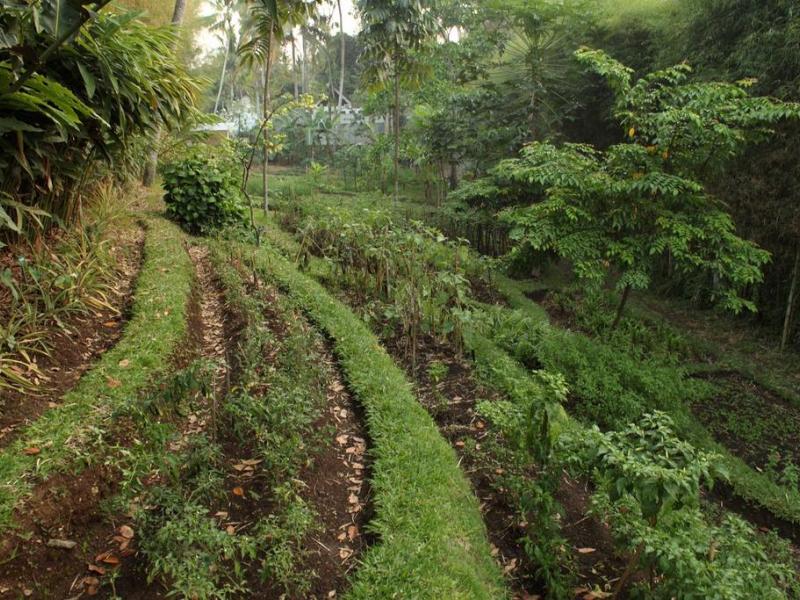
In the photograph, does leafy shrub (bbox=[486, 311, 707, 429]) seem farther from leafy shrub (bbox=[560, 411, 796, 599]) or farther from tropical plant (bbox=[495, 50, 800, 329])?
leafy shrub (bbox=[560, 411, 796, 599])

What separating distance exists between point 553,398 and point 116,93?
131 inches

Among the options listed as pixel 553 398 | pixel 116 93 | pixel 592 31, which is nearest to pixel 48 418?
pixel 116 93

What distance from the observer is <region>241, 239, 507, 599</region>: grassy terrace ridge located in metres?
2.07

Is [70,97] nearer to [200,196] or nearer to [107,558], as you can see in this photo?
[107,558]

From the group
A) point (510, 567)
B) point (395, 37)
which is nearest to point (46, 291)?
point (510, 567)

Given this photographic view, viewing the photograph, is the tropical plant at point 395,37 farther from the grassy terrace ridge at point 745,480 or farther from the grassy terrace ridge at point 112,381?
the grassy terrace ridge at point 745,480

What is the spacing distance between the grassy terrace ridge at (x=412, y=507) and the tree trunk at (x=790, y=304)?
491 cm

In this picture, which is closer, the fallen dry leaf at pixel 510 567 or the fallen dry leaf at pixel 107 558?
the fallen dry leaf at pixel 107 558

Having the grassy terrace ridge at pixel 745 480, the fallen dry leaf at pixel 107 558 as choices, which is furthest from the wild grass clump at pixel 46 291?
the grassy terrace ridge at pixel 745 480

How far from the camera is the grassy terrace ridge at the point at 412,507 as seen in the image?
2.07 m

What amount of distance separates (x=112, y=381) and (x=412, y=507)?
186cm

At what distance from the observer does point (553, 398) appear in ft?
8.41

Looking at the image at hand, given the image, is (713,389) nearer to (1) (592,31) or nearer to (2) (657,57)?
(2) (657,57)

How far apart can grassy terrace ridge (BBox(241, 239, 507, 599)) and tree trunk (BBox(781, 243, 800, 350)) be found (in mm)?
4909
